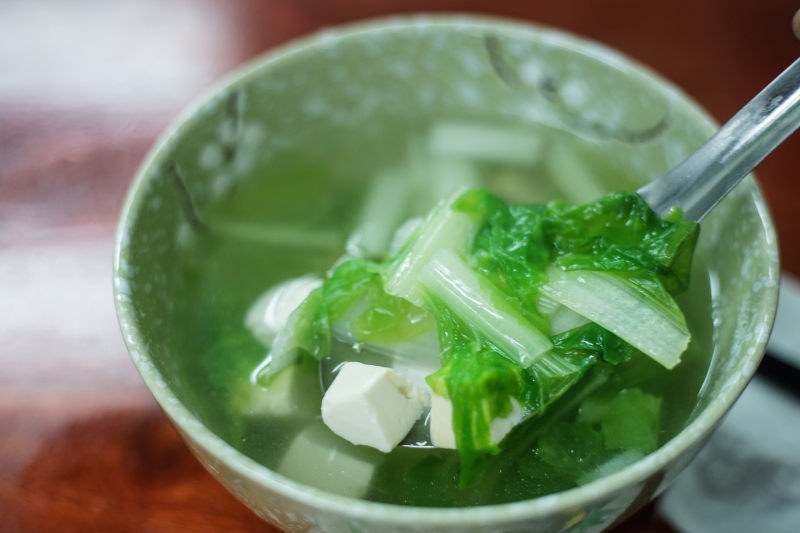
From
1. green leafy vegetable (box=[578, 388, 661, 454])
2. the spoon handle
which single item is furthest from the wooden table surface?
the spoon handle

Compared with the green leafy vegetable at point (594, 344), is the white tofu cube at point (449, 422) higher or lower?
lower

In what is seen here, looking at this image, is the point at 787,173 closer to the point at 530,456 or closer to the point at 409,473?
the point at 530,456

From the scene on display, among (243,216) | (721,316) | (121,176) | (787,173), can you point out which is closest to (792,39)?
(787,173)

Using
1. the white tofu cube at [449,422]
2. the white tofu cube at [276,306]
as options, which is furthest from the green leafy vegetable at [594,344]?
the white tofu cube at [276,306]

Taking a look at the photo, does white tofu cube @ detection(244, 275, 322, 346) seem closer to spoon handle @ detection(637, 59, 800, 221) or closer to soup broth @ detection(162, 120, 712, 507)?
soup broth @ detection(162, 120, 712, 507)

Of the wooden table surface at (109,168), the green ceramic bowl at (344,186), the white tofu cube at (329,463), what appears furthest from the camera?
the wooden table surface at (109,168)

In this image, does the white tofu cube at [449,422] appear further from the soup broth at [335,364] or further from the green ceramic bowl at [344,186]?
the green ceramic bowl at [344,186]
